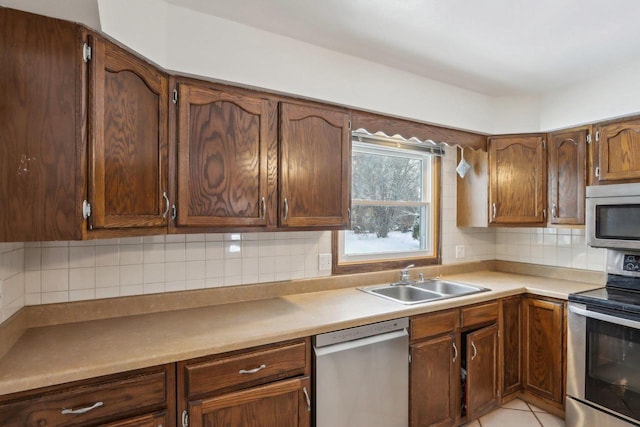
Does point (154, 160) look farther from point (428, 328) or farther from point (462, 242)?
point (462, 242)

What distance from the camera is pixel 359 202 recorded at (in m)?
2.63

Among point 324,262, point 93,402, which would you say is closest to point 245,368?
point 93,402

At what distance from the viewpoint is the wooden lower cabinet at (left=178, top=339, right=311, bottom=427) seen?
4.61ft

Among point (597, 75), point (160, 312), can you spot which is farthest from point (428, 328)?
point (597, 75)

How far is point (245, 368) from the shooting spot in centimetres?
151

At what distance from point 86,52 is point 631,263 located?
10.9 feet

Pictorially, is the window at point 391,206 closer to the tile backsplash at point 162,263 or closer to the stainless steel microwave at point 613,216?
the tile backsplash at point 162,263

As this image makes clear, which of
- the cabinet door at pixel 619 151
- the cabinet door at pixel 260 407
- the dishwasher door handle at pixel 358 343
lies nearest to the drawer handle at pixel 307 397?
the cabinet door at pixel 260 407

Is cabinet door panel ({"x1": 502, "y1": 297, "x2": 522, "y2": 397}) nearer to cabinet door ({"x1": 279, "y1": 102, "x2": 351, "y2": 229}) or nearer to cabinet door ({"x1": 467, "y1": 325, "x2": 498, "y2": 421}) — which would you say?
cabinet door ({"x1": 467, "y1": 325, "x2": 498, "y2": 421})

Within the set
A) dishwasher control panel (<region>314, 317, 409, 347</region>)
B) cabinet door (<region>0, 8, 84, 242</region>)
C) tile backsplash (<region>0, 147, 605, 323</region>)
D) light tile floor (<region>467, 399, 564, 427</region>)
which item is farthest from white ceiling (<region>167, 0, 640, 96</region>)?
light tile floor (<region>467, 399, 564, 427</region>)

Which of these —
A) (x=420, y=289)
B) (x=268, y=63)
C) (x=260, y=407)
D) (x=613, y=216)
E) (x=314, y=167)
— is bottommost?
(x=260, y=407)

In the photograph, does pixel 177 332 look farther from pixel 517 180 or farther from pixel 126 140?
pixel 517 180

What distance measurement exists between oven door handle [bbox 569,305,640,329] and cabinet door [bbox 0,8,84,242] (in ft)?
8.95

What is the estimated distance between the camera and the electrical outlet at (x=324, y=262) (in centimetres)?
239
